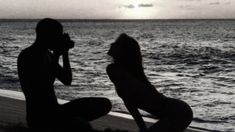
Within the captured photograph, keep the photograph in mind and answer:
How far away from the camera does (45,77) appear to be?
439 centimetres

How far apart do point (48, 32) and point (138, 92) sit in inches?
39.4

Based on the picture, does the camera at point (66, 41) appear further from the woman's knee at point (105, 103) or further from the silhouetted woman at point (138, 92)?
the woman's knee at point (105, 103)

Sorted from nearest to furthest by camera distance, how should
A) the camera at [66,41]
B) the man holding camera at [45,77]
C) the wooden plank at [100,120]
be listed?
the man holding camera at [45,77]
the camera at [66,41]
the wooden plank at [100,120]

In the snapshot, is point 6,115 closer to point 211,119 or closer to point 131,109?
point 131,109

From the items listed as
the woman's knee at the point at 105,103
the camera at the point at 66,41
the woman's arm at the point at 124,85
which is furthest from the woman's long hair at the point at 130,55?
the woman's knee at the point at 105,103

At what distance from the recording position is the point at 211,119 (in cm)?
986

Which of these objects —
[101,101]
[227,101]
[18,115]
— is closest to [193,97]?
[227,101]

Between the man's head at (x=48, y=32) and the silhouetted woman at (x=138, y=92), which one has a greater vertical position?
the man's head at (x=48, y=32)

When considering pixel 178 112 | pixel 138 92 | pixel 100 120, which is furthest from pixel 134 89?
pixel 100 120

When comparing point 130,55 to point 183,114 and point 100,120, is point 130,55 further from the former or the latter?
point 100,120

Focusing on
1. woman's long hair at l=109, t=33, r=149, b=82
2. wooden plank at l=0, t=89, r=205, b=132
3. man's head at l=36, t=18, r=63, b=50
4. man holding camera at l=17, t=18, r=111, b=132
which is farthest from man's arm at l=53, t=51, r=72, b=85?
wooden plank at l=0, t=89, r=205, b=132

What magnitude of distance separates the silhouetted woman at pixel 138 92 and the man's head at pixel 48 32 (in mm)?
545

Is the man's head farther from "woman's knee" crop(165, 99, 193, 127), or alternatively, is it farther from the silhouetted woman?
"woman's knee" crop(165, 99, 193, 127)

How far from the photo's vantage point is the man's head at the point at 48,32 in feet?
14.4
